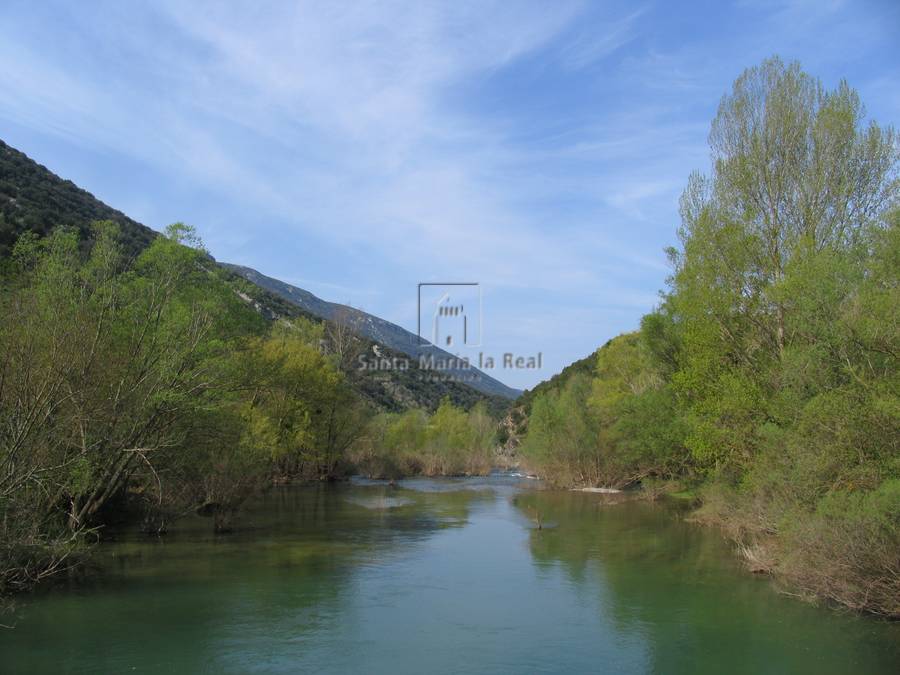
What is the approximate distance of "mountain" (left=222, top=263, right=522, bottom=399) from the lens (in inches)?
2374

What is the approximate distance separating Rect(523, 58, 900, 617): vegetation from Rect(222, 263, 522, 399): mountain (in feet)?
73.1

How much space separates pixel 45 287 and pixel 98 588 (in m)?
7.40

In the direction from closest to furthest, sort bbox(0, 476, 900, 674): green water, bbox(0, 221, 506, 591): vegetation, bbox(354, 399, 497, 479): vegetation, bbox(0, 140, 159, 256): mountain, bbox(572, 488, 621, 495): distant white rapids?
bbox(0, 476, 900, 674): green water
bbox(0, 221, 506, 591): vegetation
bbox(572, 488, 621, 495): distant white rapids
bbox(0, 140, 159, 256): mountain
bbox(354, 399, 497, 479): vegetation

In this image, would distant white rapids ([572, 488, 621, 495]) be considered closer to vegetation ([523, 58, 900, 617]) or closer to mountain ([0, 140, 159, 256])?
vegetation ([523, 58, 900, 617])

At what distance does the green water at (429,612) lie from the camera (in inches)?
468

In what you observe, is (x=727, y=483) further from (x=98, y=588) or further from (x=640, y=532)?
(x=98, y=588)

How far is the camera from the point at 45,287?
18.0m

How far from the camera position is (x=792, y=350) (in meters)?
15.5

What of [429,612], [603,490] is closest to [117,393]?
[429,612]

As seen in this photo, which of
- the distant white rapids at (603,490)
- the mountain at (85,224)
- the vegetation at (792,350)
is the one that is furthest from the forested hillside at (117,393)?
the distant white rapids at (603,490)

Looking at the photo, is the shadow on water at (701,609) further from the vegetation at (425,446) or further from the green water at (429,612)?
the vegetation at (425,446)

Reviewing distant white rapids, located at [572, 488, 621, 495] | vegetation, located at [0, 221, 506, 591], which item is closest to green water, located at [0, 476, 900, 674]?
vegetation, located at [0, 221, 506, 591]

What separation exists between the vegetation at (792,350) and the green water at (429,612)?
1.78 meters

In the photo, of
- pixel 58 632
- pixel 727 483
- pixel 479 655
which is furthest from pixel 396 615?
pixel 727 483
